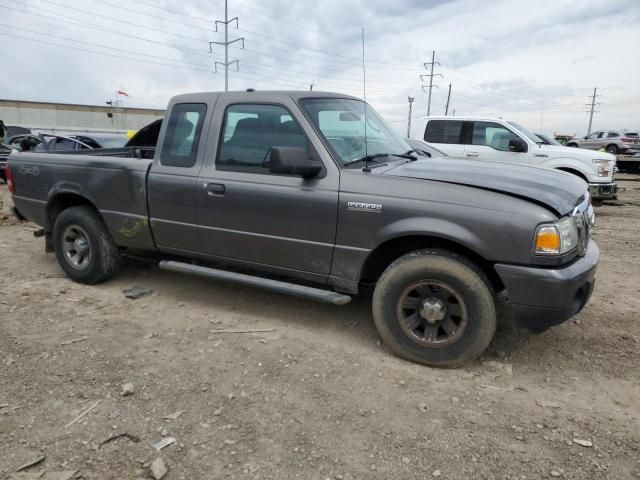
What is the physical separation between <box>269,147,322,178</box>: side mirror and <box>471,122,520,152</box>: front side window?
703cm

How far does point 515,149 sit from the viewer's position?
916 centimetres

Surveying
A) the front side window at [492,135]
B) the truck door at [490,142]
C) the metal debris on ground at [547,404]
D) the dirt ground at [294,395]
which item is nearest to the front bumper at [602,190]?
the truck door at [490,142]

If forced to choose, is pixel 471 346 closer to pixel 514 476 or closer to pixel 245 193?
pixel 514 476

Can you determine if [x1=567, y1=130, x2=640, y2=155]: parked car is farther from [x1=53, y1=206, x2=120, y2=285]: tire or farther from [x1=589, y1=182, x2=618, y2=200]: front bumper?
[x1=53, y1=206, x2=120, y2=285]: tire

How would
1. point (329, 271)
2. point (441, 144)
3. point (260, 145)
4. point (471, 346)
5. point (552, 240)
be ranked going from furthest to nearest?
point (441, 144)
point (260, 145)
point (329, 271)
point (471, 346)
point (552, 240)

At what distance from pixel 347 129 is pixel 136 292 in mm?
2588

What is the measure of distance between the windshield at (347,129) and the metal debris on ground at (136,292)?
2417 mm

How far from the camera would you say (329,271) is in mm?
3492

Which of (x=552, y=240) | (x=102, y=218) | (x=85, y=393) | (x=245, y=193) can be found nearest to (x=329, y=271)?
(x=245, y=193)

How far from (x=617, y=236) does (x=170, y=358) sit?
22.4 feet

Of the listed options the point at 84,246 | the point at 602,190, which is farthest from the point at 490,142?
the point at 84,246

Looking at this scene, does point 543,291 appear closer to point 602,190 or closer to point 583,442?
point 583,442

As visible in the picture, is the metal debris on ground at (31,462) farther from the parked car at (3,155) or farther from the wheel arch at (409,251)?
the parked car at (3,155)

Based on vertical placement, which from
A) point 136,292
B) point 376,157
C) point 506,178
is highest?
point 376,157
